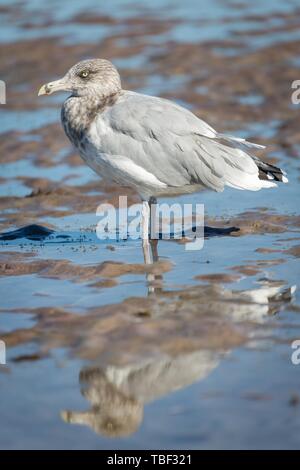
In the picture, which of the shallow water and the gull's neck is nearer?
the shallow water

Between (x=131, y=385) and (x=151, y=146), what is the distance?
3156 mm

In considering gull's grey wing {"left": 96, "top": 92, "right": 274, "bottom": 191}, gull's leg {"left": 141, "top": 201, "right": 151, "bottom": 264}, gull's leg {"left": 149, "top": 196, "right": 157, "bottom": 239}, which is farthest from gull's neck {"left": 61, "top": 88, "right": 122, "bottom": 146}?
gull's leg {"left": 149, "top": 196, "right": 157, "bottom": 239}

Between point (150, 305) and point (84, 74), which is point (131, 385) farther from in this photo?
point (84, 74)

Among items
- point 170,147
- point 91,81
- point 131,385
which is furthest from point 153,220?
point 131,385

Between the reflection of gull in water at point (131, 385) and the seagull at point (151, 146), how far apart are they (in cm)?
249

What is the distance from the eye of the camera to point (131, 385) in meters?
6.01

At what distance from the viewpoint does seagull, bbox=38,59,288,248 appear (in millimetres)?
8531

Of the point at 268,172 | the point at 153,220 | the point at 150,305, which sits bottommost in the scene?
the point at 150,305

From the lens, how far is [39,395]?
5.95 meters

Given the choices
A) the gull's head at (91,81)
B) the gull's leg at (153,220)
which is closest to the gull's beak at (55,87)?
the gull's head at (91,81)

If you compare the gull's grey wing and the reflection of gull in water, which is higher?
the gull's grey wing

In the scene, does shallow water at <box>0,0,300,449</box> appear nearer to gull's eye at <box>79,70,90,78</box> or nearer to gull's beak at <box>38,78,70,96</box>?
gull's beak at <box>38,78,70,96</box>

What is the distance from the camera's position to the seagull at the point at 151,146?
8.53m
